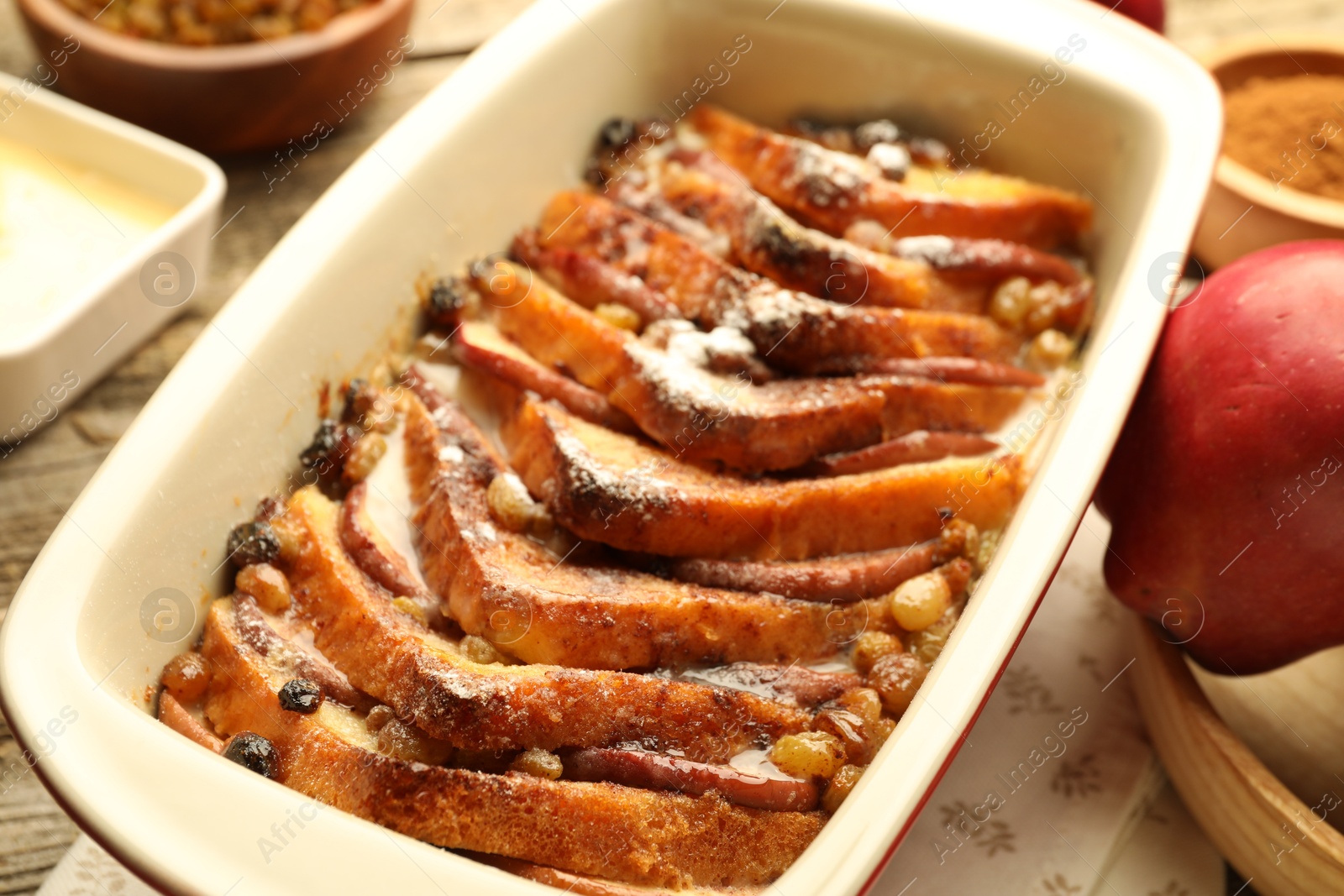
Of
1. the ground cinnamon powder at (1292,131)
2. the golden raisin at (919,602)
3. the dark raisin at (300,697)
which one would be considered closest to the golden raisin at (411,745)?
the dark raisin at (300,697)

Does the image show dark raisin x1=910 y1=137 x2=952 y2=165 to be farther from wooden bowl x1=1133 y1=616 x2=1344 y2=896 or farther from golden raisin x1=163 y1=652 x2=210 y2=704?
→ golden raisin x1=163 y1=652 x2=210 y2=704

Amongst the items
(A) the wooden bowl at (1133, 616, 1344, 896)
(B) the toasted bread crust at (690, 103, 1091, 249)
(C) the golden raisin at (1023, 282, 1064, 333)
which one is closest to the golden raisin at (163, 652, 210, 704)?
(B) the toasted bread crust at (690, 103, 1091, 249)

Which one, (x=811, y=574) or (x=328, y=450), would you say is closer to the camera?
(x=811, y=574)

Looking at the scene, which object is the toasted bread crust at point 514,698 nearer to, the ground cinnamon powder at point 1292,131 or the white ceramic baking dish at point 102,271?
the white ceramic baking dish at point 102,271

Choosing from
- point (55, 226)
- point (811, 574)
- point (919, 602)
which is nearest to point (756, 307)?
point (811, 574)

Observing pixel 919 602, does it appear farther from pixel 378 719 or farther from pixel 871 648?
pixel 378 719

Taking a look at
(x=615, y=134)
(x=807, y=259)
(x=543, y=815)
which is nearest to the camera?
(x=543, y=815)
